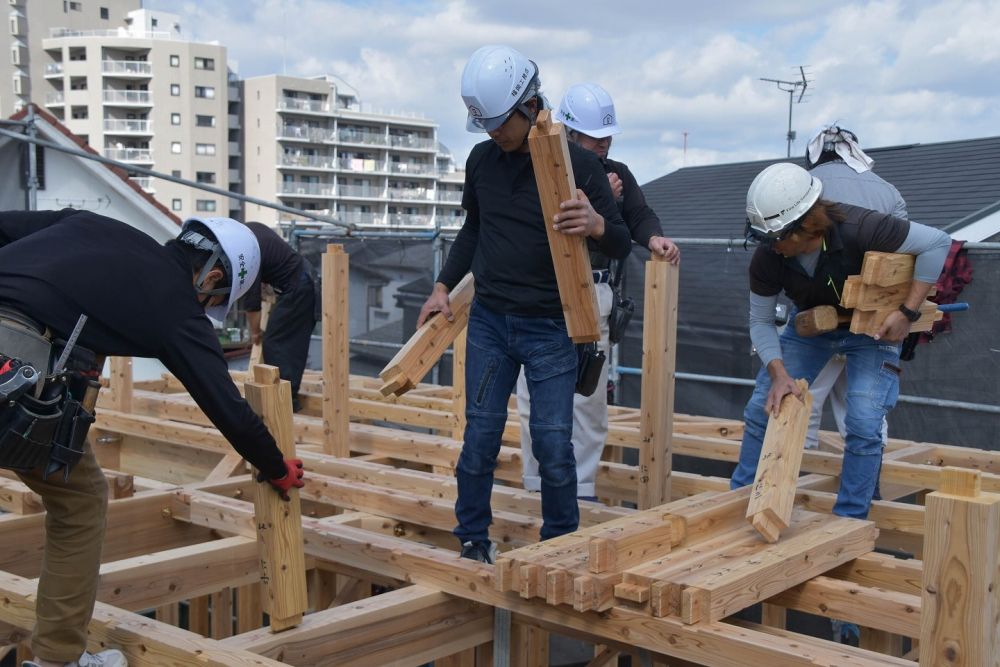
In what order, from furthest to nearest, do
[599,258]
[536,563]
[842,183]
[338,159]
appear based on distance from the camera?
[338,159]
[842,183]
[599,258]
[536,563]

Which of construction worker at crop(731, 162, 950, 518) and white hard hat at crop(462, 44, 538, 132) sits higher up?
white hard hat at crop(462, 44, 538, 132)

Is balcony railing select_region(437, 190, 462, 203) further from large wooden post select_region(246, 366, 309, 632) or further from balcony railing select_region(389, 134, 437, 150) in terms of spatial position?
large wooden post select_region(246, 366, 309, 632)

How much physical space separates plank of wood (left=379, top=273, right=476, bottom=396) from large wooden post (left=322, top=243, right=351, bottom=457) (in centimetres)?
144

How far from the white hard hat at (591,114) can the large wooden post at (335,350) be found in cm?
143

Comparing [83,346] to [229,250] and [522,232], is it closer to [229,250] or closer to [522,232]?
[229,250]

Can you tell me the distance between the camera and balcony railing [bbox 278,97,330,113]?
66.2m

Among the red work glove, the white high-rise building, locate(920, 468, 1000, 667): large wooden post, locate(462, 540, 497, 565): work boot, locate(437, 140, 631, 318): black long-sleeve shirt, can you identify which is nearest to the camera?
locate(920, 468, 1000, 667): large wooden post

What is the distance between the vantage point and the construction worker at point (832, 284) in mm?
3699

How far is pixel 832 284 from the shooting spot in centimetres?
389

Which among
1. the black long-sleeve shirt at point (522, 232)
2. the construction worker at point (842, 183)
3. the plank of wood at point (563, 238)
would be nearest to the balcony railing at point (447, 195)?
the construction worker at point (842, 183)

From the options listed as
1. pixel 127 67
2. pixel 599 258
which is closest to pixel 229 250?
pixel 599 258

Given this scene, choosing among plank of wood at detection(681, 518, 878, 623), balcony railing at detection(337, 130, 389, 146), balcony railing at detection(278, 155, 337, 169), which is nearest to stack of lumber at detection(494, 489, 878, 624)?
plank of wood at detection(681, 518, 878, 623)

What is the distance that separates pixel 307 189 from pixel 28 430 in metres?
66.7

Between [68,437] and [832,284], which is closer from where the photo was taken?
[68,437]
